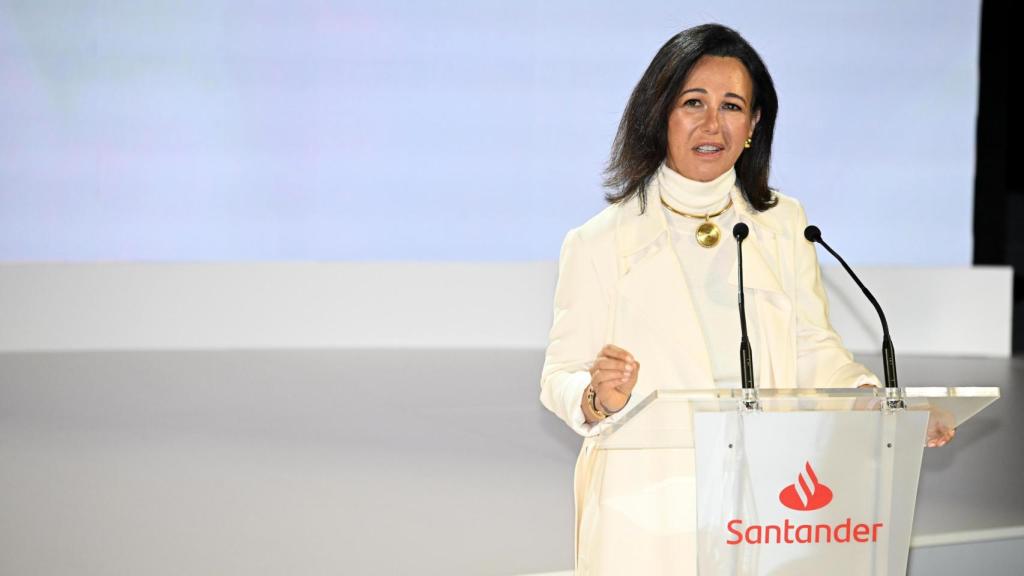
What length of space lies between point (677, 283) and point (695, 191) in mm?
141

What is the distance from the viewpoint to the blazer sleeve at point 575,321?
5.20 feet

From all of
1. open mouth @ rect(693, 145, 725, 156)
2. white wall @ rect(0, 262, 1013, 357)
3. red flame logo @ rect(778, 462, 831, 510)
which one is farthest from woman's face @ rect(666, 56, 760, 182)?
white wall @ rect(0, 262, 1013, 357)

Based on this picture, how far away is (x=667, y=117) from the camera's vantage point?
Result: 1632 mm

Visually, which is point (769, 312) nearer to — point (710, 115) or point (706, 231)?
point (706, 231)

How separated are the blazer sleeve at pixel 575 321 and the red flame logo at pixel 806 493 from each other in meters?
0.33

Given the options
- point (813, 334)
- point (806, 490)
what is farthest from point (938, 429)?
point (813, 334)

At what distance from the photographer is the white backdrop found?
252 inches

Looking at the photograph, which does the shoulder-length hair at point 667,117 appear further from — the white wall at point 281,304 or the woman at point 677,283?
the white wall at point 281,304

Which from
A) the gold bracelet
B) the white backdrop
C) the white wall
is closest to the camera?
the gold bracelet

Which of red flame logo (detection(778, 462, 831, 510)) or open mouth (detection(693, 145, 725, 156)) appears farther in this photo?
open mouth (detection(693, 145, 725, 156))

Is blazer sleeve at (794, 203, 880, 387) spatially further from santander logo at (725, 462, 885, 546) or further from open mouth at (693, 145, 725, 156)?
santander logo at (725, 462, 885, 546)

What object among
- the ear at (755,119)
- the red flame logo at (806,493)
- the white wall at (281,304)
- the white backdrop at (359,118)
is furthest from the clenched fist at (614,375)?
the white wall at (281,304)

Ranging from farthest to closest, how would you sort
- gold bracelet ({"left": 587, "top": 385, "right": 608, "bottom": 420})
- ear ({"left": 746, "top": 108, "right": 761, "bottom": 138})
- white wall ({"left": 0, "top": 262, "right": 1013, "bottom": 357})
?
white wall ({"left": 0, "top": 262, "right": 1013, "bottom": 357}), ear ({"left": 746, "top": 108, "right": 761, "bottom": 138}), gold bracelet ({"left": 587, "top": 385, "right": 608, "bottom": 420})

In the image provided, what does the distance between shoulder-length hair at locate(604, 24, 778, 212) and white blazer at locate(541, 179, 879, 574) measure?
0.05 meters
